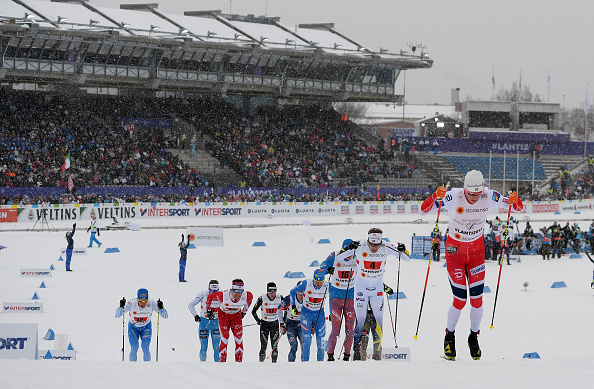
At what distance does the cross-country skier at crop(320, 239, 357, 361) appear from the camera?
13.0 m

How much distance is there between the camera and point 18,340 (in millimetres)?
11398

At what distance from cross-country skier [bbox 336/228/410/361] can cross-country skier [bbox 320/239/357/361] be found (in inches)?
10.8

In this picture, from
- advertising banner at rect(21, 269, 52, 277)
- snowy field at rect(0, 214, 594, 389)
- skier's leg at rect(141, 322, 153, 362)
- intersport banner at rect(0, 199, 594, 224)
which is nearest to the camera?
snowy field at rect(0, 214, 594, 389)

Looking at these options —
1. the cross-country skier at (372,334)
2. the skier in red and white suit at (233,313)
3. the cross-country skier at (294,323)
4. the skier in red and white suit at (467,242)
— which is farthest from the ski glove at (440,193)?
the skier in red and white suit at (233,313)

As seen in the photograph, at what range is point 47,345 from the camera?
15133 mm

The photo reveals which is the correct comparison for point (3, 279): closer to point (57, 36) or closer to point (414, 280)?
point (414, 280)

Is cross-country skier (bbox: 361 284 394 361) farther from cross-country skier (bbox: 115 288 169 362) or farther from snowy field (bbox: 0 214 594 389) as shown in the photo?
cross-country skier (bbox: 115 288 169 362)

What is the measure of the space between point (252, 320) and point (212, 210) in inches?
1192

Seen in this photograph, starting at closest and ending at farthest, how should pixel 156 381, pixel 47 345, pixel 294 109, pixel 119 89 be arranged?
pixel 156 381 < pixel 47 345 < pixel 119 89 < pixel 294 109

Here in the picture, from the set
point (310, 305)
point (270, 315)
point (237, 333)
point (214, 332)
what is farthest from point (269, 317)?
point (214, 332)

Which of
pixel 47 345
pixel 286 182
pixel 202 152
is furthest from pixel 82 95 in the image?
pixel 47 345

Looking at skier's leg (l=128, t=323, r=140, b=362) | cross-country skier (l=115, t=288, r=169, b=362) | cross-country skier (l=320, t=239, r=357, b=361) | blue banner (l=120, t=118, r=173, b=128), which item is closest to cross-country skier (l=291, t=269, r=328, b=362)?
A: cross-country skier (l=320, t=239, r=357, b=361)

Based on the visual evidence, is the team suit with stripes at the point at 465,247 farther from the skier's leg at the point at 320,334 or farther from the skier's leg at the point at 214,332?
the skier's leg at the point at 214,332

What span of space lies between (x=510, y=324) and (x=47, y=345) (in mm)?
9206
